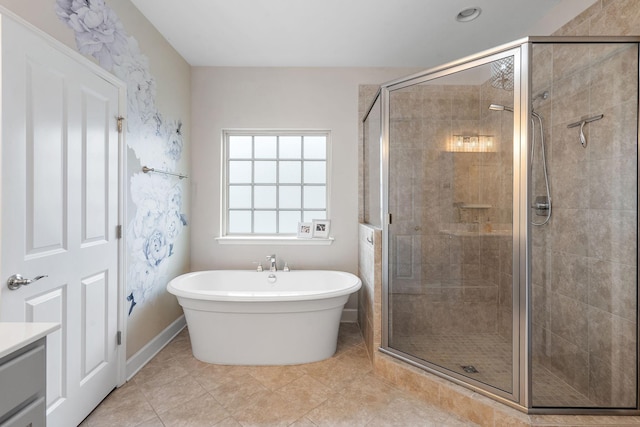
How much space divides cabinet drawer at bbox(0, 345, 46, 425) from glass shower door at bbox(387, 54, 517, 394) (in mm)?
1797

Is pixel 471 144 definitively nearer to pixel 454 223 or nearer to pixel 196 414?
pixel 454 223

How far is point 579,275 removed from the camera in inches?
67.1

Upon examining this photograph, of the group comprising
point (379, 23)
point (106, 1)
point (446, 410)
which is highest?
point (379, 23)

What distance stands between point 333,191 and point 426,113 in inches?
48.8

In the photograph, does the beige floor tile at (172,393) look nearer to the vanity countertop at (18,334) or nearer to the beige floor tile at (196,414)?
the beige floor tile at (196,414)

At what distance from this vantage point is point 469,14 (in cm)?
212

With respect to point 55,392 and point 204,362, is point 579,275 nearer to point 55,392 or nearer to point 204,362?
point 204,362

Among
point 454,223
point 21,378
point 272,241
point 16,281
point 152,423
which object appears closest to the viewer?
point 21,378

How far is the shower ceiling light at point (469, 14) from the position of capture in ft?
6.78

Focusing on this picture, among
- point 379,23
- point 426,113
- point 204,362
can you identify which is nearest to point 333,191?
point 426,113

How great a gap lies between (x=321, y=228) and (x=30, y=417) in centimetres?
237

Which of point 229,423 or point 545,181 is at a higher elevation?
point 545,181

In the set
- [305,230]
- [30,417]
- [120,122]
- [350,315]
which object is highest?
[120,122]

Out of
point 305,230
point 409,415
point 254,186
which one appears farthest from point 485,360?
point 254,186
